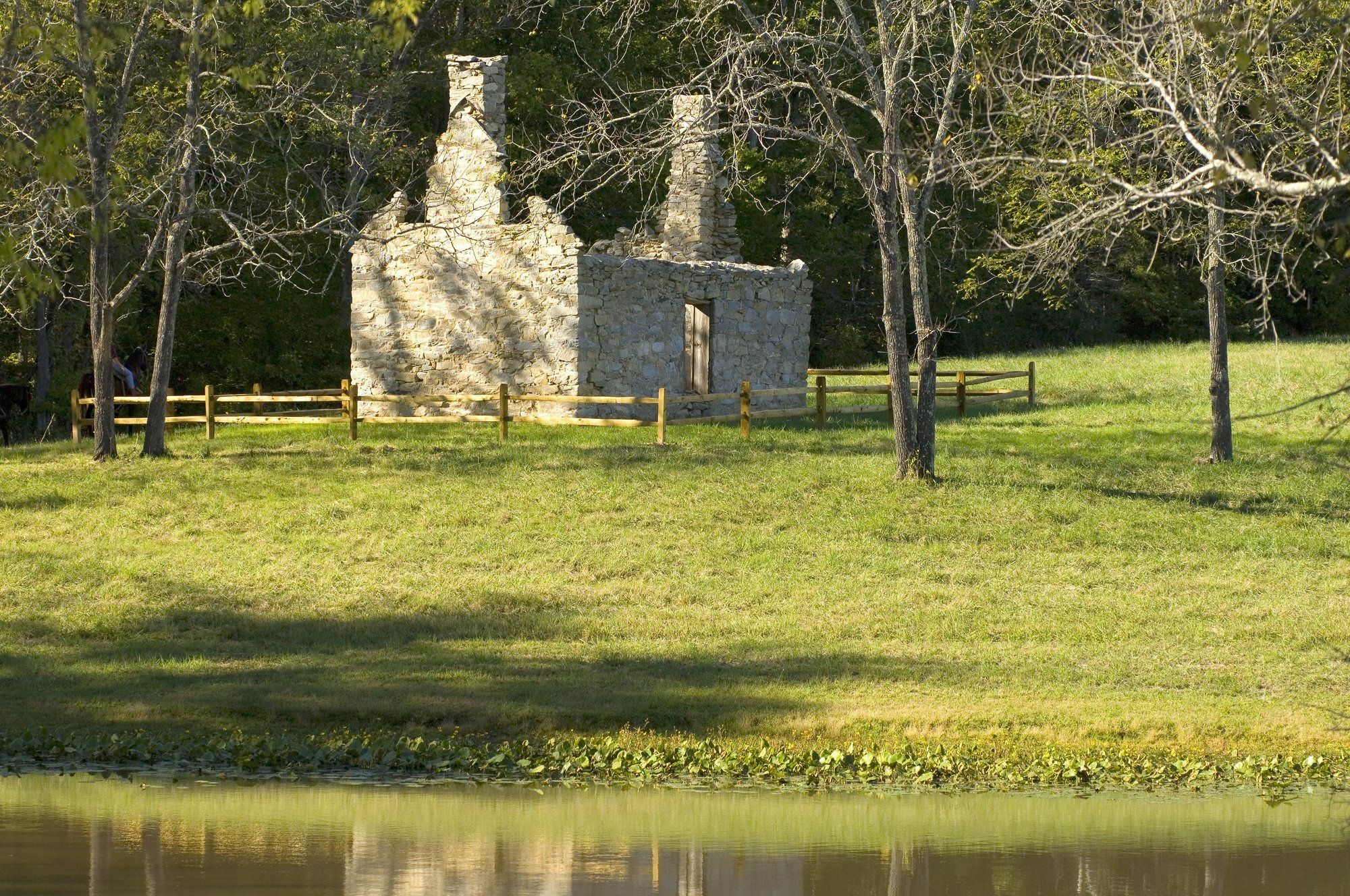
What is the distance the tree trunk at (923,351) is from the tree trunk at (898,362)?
0.12 m

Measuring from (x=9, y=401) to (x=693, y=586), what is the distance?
1916 cm

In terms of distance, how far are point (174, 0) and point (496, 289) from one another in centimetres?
890

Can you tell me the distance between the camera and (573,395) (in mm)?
28516

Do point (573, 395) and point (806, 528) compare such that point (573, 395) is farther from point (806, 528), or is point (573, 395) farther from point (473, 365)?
point (806, 528)

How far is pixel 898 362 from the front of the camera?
78.1 feet

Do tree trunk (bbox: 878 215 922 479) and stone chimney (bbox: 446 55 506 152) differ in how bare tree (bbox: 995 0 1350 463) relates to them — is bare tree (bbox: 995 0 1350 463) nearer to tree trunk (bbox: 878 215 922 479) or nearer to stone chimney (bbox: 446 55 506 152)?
tree trunk (bbox: 878 215 922 479)

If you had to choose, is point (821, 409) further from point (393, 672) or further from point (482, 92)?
point (393, 672)

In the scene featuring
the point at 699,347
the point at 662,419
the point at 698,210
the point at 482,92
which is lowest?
the point at 662,419

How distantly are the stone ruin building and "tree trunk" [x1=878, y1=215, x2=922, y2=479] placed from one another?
20.0 ft

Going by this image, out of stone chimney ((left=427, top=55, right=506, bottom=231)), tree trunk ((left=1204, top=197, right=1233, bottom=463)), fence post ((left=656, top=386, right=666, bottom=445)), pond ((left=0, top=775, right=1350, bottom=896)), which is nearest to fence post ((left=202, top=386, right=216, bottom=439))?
stone chimney ((left=427, top=55, right=506, bottom=231))

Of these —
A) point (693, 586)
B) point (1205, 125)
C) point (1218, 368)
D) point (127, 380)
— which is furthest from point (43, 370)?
point (1205, 125)

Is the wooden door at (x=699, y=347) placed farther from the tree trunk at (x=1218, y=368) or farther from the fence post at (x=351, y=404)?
the tree trunk at (x=1218, y=368)

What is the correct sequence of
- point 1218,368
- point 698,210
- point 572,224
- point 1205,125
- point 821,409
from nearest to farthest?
point 1205,125
point 1218,368
point 821,409
point 698,210
point 572,224

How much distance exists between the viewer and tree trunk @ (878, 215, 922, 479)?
23.5 metres
